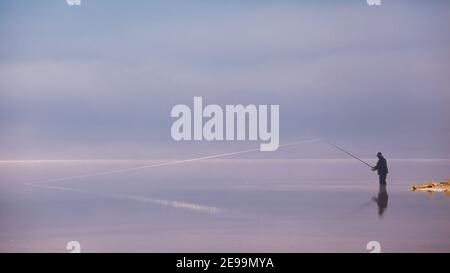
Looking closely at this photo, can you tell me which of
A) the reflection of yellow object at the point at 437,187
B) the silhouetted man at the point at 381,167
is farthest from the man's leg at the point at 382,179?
the reflection of yellow object at the point at 437,187

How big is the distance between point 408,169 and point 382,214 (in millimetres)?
1199

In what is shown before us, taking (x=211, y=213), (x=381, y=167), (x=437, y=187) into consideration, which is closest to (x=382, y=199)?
(x=381, y=167)

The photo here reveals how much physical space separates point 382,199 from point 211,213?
1699mm

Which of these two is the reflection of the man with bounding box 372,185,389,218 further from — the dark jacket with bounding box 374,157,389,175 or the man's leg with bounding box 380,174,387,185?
the dark jacket with bounding box 374,157,389,175

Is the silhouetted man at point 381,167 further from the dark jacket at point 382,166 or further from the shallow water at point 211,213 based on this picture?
the shallow water at point 211,213

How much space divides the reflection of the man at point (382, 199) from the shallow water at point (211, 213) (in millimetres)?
13

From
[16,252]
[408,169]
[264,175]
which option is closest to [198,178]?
[264,175]

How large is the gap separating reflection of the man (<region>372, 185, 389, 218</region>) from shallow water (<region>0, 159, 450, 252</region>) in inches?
0.5

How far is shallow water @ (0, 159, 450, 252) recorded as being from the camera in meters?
7.16

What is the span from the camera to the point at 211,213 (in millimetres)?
7695

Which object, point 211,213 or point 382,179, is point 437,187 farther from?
point 211,213

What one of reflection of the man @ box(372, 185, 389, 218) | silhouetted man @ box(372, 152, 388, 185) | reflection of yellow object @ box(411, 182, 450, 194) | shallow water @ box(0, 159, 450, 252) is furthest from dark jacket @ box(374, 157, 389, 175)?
reflection of yellow object @ box(411, 182, 450, 194)

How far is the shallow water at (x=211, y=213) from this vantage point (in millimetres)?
7160
